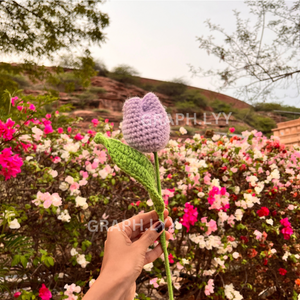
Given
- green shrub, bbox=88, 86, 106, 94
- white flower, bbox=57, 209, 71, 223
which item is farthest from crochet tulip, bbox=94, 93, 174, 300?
green shrub, bbox=88, 86, 106, 94

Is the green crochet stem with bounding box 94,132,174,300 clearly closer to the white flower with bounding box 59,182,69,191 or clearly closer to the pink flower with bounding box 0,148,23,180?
the pink flower with bounding box 0,148,23,180

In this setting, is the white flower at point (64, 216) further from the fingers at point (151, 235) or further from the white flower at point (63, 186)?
the fingers at point (151, 235)

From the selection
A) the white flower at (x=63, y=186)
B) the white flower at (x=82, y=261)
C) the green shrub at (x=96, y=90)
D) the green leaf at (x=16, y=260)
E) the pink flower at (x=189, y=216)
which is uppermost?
the green shrub at (x=96, y=90)

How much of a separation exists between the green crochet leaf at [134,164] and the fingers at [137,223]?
29cm

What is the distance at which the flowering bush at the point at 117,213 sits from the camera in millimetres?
1636

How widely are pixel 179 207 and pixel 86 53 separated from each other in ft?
22.3

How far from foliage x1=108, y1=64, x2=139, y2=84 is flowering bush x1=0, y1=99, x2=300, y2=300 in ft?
67.1

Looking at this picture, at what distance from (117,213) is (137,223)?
1.13 m

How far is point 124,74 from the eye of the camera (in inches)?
872

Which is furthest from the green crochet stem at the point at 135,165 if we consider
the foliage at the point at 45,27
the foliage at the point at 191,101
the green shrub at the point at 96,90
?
the green shrub at the point at 96,90

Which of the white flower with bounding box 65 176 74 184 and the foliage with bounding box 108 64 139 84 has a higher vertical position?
the foliage with bounding box 108 64 139 84

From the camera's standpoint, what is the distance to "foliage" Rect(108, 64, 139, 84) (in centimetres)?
2189

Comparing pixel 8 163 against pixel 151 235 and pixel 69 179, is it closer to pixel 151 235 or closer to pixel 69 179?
pixel 69 179

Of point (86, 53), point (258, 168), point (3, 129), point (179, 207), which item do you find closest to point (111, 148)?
point (3, 129)
